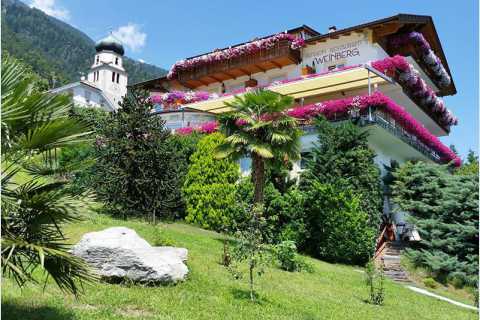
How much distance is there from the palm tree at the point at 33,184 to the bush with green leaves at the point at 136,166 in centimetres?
1278

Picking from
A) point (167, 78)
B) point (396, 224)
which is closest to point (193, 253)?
point (396, 224)

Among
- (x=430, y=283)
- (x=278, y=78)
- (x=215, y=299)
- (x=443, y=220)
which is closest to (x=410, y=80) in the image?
(x=443, y=220)

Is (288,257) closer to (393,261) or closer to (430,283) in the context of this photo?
(430,283)

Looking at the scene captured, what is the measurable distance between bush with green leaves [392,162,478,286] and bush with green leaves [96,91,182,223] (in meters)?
11.2

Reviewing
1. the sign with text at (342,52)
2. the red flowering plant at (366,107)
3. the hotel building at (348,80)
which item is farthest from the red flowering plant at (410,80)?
the sign with text at (342,52)

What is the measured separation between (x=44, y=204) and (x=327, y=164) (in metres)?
16.7

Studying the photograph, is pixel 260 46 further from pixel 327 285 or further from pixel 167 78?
pixel 327 285

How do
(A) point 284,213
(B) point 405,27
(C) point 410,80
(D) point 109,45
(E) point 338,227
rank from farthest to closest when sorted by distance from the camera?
(D) point 109,45, (B) point 405,27, (C) point 410,80, (A) point 284,213, (E) point 338,227

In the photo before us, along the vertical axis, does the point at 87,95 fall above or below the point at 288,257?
above

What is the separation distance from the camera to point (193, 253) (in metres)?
14.4

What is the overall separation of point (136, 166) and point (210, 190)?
423 centimetres

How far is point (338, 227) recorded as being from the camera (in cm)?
1964

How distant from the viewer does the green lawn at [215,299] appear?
326 inches

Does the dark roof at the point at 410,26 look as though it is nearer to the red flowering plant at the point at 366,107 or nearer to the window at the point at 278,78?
the window at the point at 278,78
